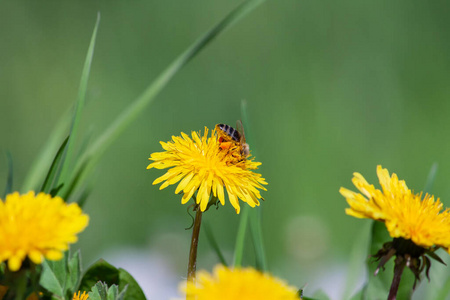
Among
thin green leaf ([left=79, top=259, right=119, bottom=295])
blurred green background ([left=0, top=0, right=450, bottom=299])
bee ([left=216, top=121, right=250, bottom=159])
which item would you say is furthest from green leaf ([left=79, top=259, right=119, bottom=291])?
blurred green background ([left=0, top=0, right=450, bottom=299])

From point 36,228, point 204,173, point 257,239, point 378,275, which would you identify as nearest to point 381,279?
point 378,275

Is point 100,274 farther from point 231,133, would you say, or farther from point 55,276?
point 231,133

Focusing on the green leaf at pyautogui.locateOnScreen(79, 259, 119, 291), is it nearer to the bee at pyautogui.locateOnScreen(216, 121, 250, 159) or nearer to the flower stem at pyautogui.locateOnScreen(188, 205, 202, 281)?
the flower stem at pyautogui.locateOnScreen(188, 205, 202, 281)

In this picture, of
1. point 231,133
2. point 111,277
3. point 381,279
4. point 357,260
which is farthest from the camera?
point 357,260

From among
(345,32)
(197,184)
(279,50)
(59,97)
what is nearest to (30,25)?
(59,97)

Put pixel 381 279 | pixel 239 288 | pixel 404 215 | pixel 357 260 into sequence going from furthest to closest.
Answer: pixel 357 260 → pixel 381 279 → pixel 404 215 → pixel 239 288

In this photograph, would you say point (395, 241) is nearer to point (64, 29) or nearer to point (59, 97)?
point (59, 97)
